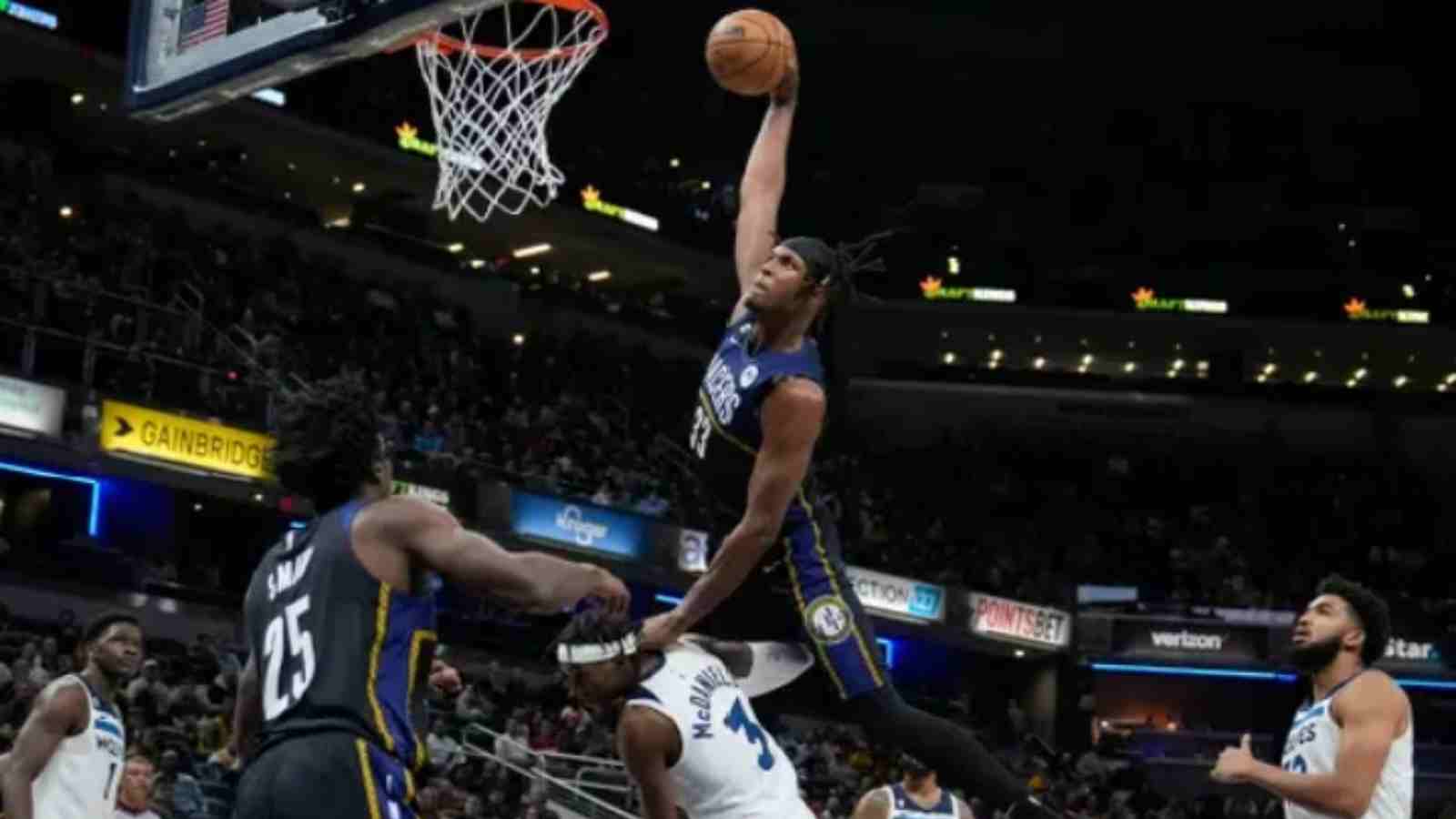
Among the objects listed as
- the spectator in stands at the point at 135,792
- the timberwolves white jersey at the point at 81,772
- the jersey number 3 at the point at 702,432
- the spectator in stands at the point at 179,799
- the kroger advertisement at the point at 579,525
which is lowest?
the spectator in stands at the point at 179,799

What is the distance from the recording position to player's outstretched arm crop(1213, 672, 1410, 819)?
23.3ft

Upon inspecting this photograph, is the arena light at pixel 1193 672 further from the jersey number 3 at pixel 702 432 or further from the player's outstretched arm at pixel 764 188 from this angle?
the jersey number 3 at pixel 702 432

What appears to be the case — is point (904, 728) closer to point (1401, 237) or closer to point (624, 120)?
point (624, 120)

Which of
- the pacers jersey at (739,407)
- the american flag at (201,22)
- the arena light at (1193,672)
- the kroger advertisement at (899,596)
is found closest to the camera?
the pacers jersey at (739,407)

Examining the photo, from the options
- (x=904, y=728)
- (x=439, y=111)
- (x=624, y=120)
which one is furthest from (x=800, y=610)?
(x=624, y=120)

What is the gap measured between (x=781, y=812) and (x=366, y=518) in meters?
1.79

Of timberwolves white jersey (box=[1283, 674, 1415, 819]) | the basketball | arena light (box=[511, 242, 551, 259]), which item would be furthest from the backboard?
arena light (box=[511, 242, 551, 259])

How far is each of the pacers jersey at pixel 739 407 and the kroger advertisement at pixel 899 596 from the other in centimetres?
2818

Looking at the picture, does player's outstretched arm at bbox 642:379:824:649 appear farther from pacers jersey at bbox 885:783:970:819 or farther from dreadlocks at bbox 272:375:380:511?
pacers jersey at bbox 885:783:970:819

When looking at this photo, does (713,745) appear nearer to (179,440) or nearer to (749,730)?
(749,730)

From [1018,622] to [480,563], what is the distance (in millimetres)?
35029

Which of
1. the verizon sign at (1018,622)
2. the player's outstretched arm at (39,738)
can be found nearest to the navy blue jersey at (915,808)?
the player's outstretched arm at (39,738)

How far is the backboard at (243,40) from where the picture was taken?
31.6ft

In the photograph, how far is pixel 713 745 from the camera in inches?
253
